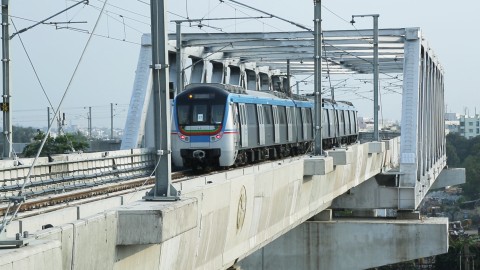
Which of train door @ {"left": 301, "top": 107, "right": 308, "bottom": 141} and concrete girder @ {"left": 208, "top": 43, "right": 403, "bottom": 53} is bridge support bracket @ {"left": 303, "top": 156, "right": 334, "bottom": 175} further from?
concrete girder @ {"left": 208, "top": 43, "right": 403, "bottom": 53}

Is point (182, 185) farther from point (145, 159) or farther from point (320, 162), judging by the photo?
point (145, 159)

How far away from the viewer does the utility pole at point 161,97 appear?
30.0 feet

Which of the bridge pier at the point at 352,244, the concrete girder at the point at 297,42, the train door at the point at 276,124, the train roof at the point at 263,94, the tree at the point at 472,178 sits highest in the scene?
the concrete girder at the point at 297,42

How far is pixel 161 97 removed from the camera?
362 inches

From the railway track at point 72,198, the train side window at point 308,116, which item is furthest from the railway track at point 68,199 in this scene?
the train side window at point 308,116

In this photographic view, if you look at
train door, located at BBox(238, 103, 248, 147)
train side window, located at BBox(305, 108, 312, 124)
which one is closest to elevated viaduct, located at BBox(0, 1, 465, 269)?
train door, located at BBox(238, 103, 248, 147)

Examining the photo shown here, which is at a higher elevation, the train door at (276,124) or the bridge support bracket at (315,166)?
the train door at (276,124)

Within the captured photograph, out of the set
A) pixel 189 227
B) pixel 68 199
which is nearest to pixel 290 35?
pixel 68 199

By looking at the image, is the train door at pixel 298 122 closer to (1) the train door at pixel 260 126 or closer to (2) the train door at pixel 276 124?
(2) the train door at pixel 276 124

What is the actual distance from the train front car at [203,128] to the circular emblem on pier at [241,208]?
29.1 feet

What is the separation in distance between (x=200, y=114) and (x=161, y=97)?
521 inches

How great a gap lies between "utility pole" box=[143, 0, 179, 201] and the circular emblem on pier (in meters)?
3.82

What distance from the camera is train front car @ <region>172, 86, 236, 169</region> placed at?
2219cm

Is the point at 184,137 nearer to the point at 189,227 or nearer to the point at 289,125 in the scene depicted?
the point at 289,125
